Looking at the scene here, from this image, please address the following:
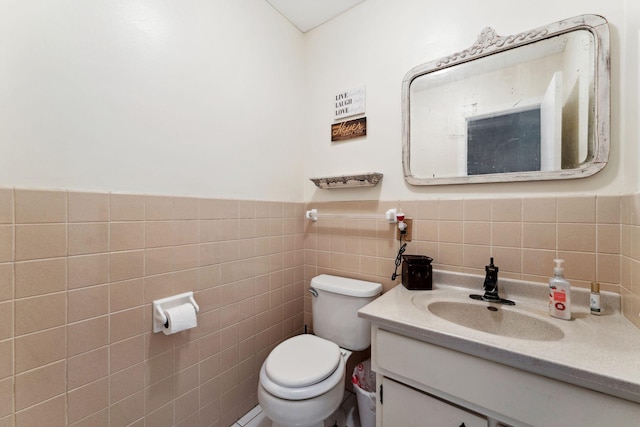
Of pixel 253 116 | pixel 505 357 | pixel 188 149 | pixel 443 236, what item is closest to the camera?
pixel 505 357

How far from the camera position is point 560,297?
0.90 m

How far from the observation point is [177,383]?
1.10m

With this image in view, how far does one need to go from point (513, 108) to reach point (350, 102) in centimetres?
86

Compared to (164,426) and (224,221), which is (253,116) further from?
(164,426)

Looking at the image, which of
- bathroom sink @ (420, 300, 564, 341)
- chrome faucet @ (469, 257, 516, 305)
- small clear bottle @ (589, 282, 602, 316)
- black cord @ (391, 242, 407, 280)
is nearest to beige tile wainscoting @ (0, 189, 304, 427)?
black cord @ (391, 242, 407, 280)

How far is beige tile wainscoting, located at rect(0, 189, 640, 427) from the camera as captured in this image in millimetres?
770

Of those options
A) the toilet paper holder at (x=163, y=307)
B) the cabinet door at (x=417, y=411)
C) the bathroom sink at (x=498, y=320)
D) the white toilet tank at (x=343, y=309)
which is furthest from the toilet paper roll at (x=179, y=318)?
the bathroom sink at (x=498, y=320)

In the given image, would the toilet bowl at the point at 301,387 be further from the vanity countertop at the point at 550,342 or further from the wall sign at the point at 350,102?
the wall sign at the point at 350,102

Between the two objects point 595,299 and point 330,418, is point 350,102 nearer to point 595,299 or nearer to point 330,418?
point 595,299

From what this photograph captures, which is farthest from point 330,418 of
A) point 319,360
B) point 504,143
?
point 504,143

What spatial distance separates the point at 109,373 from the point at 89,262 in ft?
1.39

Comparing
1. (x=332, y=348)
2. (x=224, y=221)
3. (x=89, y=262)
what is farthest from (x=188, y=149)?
(x=332, y=348)

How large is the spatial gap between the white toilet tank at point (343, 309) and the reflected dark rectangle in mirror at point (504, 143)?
0.82 meters

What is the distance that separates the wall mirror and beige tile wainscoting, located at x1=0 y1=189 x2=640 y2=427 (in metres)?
0.17
